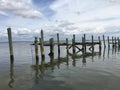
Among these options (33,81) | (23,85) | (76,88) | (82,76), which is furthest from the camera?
(82,76)

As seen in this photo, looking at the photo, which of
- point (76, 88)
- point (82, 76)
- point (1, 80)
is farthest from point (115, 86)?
point (1, 80)

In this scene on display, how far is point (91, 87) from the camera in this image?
574 inches

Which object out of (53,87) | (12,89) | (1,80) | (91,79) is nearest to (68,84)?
(53,87)

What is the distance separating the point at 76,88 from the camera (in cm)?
1449

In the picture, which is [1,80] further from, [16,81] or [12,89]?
[12,89]

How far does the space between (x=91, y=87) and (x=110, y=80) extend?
8.42 ft

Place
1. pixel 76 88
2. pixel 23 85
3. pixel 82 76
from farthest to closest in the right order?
pixel 82 76
pixel 23 85
pixel 76 88

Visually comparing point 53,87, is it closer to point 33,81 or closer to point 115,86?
point 33,81

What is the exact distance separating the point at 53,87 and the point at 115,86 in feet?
13.3

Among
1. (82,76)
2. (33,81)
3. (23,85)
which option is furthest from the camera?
(82,76)

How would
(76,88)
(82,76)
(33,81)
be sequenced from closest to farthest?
1. (76,88)
2. (33,81)
3. (82,76)

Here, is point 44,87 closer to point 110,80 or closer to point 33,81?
point 33,81

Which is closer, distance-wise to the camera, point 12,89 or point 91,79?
point 12,89

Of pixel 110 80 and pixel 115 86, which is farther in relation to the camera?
pixel 110 80
